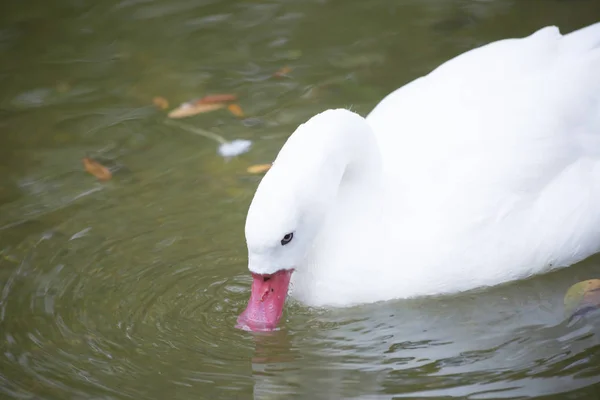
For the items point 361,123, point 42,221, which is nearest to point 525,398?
point 361,123

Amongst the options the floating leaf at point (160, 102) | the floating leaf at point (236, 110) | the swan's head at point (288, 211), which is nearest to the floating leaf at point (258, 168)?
the floating leaf at point (236, 110)

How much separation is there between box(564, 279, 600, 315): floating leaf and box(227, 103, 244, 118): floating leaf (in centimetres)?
301

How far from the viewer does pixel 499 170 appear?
204 inches

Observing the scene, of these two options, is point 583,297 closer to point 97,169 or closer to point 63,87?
point 97,169

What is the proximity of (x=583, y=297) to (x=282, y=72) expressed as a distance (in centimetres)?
354

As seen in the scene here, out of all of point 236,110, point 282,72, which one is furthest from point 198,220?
point 282,72

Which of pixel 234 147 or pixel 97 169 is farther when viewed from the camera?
pixel 234 147

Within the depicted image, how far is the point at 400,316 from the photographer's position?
5.07 meters

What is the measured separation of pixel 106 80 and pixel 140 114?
733 mm

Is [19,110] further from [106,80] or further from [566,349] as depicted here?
[566,349]

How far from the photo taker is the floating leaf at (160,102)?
7512mm

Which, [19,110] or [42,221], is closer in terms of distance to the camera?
[42,221]

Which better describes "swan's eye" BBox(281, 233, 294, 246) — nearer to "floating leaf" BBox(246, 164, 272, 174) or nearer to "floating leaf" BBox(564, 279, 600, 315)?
"floating leaf" BBox(564, 279, 600, 315)

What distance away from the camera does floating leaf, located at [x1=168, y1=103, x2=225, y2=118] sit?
24.2 feet
